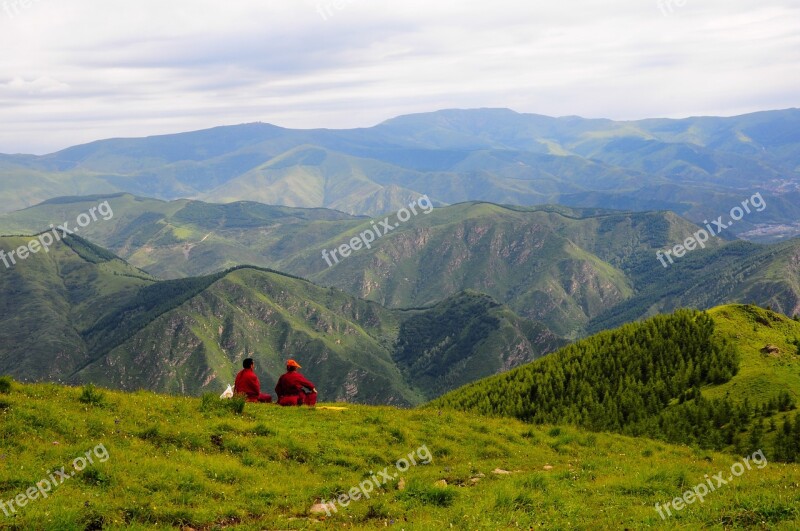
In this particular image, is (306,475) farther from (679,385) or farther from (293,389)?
(679,385)

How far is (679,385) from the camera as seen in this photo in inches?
1966

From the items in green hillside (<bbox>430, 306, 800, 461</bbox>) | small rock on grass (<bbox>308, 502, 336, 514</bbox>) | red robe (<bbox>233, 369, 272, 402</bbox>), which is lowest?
green hillside (<bbox>430, 306, 800, 461</bbox>)

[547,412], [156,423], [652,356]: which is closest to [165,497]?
Answer: [156,423]

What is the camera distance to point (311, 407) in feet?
102

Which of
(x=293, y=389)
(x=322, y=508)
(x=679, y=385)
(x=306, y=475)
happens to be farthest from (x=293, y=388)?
(x=679, y=385)

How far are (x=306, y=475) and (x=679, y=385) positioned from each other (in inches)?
1547

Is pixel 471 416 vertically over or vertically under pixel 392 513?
under

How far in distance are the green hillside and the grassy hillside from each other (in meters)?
12.1

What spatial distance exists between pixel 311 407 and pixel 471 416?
995cm

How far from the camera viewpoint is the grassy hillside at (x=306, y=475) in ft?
58.2

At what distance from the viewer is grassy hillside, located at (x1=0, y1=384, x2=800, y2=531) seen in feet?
58.2

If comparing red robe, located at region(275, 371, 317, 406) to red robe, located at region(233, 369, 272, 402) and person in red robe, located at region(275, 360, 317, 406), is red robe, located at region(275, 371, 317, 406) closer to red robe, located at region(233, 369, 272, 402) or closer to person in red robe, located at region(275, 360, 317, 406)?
person in red robe, located at region(275, 360, 317, 406)

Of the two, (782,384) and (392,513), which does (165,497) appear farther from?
(782,384)

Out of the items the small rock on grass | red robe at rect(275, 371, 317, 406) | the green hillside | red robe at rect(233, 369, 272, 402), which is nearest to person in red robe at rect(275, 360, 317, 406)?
red robe at rect(275, 371, 317, 406)
